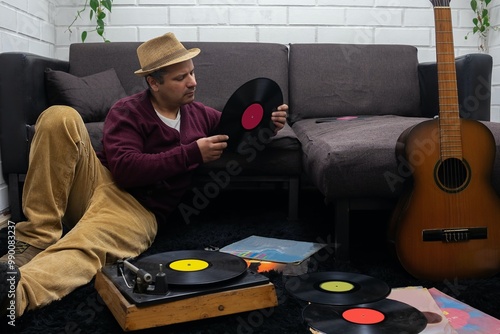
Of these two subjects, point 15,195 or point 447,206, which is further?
point 15,195

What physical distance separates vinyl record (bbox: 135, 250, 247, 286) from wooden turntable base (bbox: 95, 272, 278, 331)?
0.12 ft

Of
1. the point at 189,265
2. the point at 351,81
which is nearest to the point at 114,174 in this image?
the point at 189,265

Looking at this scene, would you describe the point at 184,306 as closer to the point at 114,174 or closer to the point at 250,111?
the point at 114,174

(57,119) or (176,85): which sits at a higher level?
(176,85)

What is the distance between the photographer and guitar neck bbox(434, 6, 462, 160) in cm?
145

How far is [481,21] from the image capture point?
9.48 feet

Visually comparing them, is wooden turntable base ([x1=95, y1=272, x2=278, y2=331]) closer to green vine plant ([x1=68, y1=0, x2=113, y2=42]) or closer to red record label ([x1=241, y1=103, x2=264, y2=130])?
red record label ([x1=241, y1=103, x2=264, y2=130])

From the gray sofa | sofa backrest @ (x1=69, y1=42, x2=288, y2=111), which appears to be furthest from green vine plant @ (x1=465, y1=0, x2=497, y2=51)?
sofa backrest @ (x1=69, y1=42, x2=288, y2=111)

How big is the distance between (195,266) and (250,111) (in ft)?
2.39

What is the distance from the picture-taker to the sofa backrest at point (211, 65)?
2.54 m

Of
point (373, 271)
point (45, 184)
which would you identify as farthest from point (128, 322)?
point (373, 271)

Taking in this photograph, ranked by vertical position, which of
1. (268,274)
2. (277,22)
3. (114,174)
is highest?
(277,22)

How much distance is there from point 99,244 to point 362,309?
0.72 meters

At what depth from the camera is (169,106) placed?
70.4 inches
